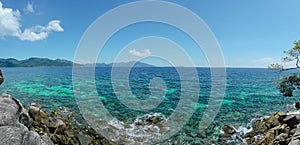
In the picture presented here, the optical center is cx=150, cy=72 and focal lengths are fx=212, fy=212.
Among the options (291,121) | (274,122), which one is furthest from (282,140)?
(274,122)

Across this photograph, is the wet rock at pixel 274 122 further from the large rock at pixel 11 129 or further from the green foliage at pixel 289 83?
the large rock at pixel 11 129

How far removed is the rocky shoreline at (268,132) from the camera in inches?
547

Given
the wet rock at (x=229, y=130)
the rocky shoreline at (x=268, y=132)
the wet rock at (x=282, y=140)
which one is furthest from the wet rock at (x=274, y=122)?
the wet rock at (x=282, y=140)

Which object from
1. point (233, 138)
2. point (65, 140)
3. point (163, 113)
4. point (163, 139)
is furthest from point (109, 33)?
point (163, 113)

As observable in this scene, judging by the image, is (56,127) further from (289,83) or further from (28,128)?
(289,83)

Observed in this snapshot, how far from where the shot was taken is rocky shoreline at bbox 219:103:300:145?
547 inches

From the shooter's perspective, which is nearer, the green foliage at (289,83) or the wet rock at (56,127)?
the wet rock at (56,127)

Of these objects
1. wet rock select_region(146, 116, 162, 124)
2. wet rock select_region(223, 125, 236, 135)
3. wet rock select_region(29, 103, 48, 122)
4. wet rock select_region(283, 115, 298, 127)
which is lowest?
wet rock select_region(223, 125, 236, 135)

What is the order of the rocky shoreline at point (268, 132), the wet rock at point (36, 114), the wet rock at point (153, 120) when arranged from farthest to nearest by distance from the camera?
the wet rock at point (153, 120) → the rocky shoreline at point (268, 132) → the wet rock at point (36, 114)

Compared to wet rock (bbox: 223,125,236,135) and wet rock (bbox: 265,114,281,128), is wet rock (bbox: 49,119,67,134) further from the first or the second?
wet rock (bbox: 265,114,281,128)

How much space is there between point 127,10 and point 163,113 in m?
15.1

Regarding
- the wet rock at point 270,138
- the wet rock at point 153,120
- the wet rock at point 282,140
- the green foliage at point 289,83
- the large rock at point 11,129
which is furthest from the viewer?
the wet rock at point 153,120

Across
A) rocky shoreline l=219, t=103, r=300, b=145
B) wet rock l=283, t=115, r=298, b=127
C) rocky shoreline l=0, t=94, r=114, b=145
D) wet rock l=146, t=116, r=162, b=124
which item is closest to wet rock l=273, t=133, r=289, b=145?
rocky shoreline l=219, t=103, r=300, b=145

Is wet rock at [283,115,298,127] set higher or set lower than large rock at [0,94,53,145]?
lower
